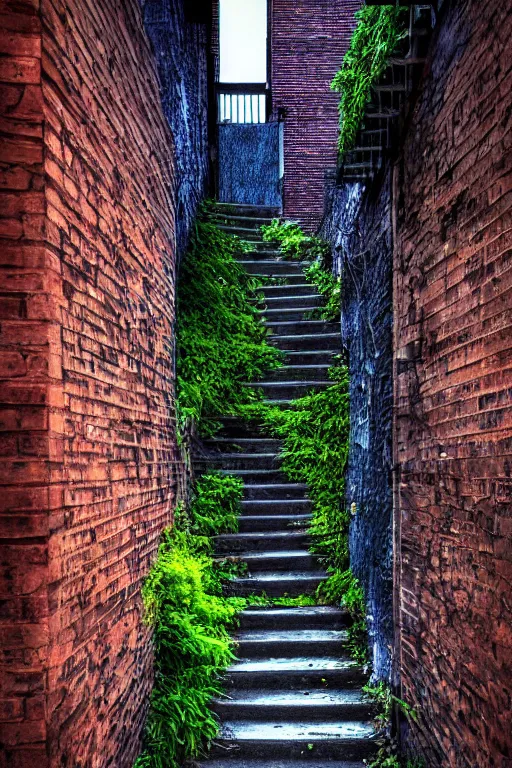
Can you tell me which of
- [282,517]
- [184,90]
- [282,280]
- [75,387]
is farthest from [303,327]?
[75,387]

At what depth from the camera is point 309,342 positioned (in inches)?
313

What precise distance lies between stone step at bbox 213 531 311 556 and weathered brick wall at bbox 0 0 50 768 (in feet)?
13.3

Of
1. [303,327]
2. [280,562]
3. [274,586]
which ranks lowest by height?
[274,586]

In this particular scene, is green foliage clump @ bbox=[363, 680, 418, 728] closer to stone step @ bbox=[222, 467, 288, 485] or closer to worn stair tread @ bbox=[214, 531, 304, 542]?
worn stair tread @ bbox=[214, 531, 304, 542]

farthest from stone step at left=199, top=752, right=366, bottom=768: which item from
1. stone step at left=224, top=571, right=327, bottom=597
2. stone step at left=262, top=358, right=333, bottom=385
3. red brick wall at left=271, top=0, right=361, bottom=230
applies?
red brick wall at left=271, top=0, right=361, bottom=230

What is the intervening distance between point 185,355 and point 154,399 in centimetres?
317

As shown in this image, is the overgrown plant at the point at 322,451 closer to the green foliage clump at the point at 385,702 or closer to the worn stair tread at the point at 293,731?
the green foliage clump at the point at 385,702

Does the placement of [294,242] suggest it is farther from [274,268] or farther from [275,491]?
[275,491]

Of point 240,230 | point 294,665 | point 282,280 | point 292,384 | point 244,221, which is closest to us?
point 294,665

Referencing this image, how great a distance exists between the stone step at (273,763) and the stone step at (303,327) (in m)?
5.14

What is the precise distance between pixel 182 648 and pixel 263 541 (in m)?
1.93

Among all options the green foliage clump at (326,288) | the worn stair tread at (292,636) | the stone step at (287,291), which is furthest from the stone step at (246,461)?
the stone step at (287,291)

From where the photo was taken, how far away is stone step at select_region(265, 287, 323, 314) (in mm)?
8500

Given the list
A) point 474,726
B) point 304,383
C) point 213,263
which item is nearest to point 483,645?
point 474,726
